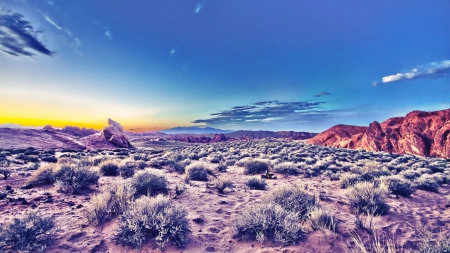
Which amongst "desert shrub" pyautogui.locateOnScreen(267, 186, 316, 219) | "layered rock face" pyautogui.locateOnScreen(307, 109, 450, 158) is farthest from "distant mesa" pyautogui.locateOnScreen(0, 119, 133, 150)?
"layered rock face" pyautogui.locateOnScreen(307, 109, 450, 158)

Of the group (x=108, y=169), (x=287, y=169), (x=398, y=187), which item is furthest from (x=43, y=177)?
(x=398, y=187)

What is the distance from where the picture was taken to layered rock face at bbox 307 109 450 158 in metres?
30.8

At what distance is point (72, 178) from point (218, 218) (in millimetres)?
5553

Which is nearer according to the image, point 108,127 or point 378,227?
point 378,227

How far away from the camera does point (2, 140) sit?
29562mm

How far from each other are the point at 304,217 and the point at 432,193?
312 inches

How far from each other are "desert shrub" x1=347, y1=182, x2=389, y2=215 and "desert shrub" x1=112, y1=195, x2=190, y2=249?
5062 mm

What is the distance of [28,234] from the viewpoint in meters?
3.58

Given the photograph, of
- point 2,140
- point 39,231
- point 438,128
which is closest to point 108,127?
point 2,140

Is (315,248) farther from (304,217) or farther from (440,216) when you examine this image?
(440,216)

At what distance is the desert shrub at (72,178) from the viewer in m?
6.73

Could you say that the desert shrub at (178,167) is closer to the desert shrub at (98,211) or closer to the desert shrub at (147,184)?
the desert shrub at (147,184)

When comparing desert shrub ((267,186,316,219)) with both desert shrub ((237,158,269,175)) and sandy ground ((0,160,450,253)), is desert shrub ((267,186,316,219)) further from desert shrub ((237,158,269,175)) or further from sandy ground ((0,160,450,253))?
desert shrub ((237,158,269,175))

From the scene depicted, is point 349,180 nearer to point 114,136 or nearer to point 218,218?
point 218,218
